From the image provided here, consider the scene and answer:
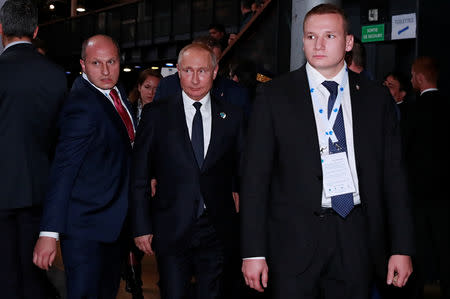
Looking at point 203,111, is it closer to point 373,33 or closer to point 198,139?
point 198,139

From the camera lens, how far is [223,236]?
9.17ft

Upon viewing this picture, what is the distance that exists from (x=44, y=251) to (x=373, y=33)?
21.2ft

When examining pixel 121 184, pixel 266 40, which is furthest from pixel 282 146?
pixel 266 40

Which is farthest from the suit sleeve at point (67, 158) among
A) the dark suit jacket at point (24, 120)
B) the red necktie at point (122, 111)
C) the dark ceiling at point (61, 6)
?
the dark ceiling at point (61, 6)

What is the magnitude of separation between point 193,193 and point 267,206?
24.3 inches

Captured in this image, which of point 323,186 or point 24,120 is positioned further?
point 24,120

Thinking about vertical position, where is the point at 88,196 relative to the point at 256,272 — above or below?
above

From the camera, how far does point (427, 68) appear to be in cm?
436

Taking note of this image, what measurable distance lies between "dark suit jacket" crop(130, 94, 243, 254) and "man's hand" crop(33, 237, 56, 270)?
425 mm

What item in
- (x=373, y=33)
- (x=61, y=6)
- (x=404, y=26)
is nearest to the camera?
(x=404, y=26)

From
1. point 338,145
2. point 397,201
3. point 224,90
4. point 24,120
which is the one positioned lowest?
point 397,201

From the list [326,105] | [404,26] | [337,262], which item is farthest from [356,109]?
[404,26]

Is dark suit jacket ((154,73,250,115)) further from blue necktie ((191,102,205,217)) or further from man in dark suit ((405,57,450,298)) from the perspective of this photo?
man in dark suit ((405,57,450,298))

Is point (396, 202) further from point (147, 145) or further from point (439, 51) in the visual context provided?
point (439, 51)
